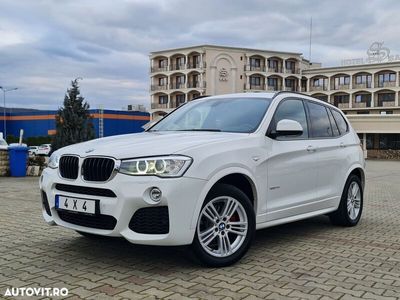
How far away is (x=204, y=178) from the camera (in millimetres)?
4379

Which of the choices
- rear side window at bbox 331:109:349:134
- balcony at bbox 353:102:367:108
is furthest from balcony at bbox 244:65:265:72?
rear side window at bbox 331:109:349:134

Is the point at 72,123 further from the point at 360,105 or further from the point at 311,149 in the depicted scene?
the point at 360,105

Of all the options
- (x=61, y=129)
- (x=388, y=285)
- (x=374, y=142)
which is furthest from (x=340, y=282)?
(x=374, y=142)

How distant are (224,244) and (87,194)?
1421mm

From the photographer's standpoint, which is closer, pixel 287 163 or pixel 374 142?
pixel 287 163

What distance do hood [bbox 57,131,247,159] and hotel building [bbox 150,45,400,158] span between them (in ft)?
232

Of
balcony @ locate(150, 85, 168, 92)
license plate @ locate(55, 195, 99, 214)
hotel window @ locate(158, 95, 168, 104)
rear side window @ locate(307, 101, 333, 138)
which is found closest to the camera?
license plate @ locate(55, 195, 99, 214)

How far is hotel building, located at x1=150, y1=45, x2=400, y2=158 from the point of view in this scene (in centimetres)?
7681

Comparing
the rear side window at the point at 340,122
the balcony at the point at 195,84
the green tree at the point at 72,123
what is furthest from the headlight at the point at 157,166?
the balcony at the point at 195,84

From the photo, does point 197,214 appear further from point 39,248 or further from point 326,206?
point 326,206

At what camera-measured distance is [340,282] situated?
4.29 metres

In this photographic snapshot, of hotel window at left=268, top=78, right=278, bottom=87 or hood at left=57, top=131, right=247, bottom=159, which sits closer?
hood at left=57, top=131, right=247, bottom=159

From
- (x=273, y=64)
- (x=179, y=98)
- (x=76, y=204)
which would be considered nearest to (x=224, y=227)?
(x=76, y=204)

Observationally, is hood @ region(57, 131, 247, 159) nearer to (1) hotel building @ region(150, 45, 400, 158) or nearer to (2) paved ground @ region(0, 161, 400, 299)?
(2) paved ground @ region(0, 161, 400, 299)
